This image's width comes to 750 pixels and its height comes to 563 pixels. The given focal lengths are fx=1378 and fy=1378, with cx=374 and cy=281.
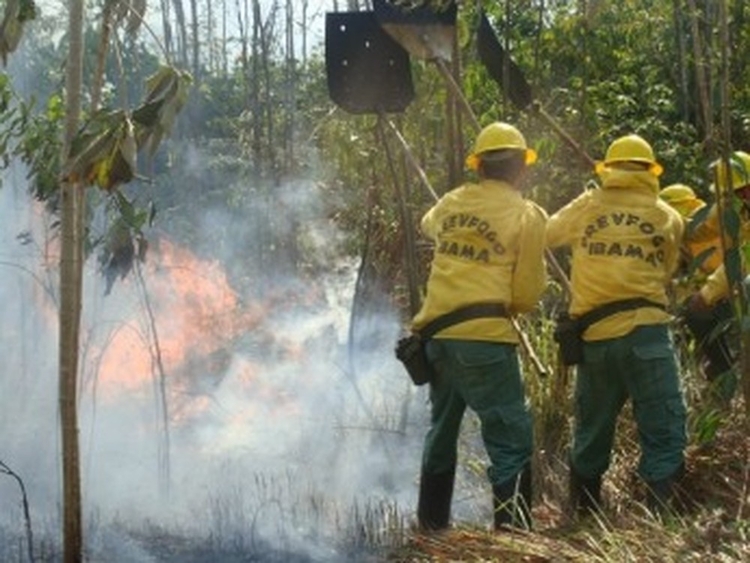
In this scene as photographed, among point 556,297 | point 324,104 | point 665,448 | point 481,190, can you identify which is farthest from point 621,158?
point 324,104

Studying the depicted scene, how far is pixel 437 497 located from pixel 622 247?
136 centimetres

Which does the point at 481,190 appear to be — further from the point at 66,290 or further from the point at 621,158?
the point at 66,290

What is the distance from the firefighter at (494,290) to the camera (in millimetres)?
5609

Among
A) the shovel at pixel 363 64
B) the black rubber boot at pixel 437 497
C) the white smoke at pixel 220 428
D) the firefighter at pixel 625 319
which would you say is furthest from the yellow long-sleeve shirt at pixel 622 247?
the shovel at pixel 363 64

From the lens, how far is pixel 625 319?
567 centimetres

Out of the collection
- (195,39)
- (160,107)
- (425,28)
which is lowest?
(160,107)

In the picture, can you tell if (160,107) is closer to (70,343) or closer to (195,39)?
(70,343)

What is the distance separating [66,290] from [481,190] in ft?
5.69

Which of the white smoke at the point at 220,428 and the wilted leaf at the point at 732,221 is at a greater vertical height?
the wilted leaf at the point at 732,221

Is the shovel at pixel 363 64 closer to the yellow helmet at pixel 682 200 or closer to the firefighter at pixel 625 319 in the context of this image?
the yellow helmet at pixel 682 200

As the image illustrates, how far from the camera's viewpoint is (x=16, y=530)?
6.61 meters

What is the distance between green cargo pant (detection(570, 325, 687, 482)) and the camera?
561cm

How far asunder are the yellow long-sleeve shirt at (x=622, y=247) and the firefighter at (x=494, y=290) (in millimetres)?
215

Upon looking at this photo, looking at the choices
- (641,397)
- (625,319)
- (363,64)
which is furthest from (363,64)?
(641,397)
